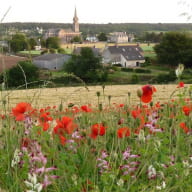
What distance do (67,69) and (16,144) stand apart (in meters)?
48.6

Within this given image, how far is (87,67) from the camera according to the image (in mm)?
48438

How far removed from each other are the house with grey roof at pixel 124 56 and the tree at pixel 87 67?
1977cm

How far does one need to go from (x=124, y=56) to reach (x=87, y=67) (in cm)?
2619

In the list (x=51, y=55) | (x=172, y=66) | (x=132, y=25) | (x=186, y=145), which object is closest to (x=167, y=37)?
(x=172, y=66)

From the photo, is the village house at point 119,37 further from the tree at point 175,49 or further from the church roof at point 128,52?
the tree at point 175,49

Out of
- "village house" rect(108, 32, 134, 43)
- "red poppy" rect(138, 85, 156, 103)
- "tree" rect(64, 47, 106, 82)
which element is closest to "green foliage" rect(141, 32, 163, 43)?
"village house" rect(108, 32, 134, 43)

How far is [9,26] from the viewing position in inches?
117

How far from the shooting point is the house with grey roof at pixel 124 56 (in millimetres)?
72875

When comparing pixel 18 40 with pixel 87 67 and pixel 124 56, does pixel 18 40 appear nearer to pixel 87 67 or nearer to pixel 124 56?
pixel 87 67

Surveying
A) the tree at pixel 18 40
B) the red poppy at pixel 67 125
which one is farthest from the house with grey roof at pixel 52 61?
the red poppy at pixel 67 125

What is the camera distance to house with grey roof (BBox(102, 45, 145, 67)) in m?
72.9

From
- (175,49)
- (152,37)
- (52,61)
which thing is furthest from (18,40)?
(152,37)

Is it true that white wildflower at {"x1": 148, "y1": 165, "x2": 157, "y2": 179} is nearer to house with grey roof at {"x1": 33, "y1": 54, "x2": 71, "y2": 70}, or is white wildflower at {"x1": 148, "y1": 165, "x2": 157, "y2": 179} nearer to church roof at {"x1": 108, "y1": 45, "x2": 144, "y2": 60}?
house with grey roof at {"x1": 33, "y1": 54, "x2": 71, "y2": 70}

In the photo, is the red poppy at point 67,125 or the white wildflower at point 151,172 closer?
the white wildflower at point 151,172
